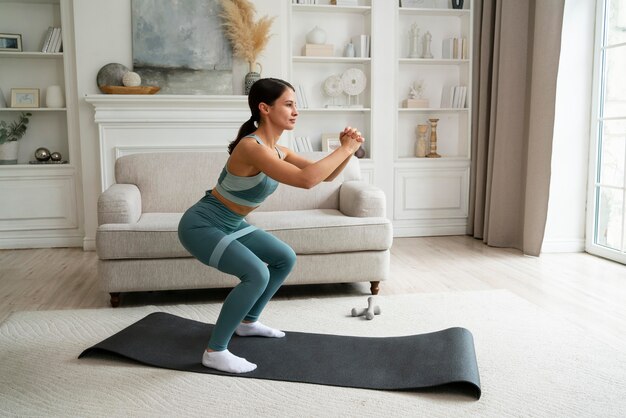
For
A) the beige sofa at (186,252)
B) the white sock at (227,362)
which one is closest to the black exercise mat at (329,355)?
the white sock at (227,362)

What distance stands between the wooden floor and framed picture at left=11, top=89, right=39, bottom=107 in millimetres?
1209

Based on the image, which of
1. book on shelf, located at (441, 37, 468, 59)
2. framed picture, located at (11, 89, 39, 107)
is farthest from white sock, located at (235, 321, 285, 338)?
book on shelf, located at (441, 37, 468, 59)

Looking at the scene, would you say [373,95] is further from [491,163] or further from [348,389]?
[348,389]

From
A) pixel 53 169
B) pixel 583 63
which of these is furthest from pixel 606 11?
pixel 53 169

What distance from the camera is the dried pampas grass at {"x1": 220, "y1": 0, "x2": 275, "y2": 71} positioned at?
4988 mm

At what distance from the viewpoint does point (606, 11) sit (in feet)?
14.7

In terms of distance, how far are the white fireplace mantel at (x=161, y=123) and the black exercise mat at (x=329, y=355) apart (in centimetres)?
243

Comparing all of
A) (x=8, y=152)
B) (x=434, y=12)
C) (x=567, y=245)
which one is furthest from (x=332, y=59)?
(x=8, y=152)

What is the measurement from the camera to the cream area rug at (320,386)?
204cm

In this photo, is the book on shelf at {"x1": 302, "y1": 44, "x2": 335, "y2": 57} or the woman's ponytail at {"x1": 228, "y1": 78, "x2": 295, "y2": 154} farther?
the book on shelf at {"x1": 302, "y1": 44, "x2": 335, "y2": 57}

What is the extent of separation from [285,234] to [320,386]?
1.23 m

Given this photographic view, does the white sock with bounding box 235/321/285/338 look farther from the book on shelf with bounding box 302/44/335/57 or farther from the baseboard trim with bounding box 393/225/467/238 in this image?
the book on shelf with bounding box 302/44/335/57

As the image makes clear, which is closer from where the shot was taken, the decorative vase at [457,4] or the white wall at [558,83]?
the white wall at [558,83]

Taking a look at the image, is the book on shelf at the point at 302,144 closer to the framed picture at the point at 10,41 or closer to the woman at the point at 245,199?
the framed picture at the point at 10,41
